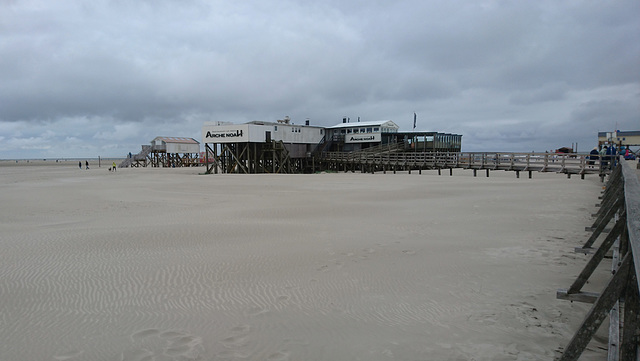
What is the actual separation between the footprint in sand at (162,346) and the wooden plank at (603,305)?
309cm

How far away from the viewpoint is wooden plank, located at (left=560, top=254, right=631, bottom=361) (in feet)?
8.00

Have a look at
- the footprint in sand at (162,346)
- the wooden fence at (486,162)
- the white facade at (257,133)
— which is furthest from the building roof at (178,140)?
the footprint in sand at (162,346)

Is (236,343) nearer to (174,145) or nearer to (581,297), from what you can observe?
(581,297)

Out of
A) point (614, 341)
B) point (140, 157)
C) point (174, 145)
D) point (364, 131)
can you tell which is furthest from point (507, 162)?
point (140, 157)

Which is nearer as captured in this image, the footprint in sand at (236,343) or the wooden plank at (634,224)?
the wooden plank at (634,224)

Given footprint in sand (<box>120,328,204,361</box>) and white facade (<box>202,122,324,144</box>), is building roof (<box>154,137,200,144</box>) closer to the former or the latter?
white facade (<box>202,122,324,144</box>)

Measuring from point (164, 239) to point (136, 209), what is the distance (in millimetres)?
5489

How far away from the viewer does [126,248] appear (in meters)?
7.41

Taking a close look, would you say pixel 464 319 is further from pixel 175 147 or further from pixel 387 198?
pixel 175 147

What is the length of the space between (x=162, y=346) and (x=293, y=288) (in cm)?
189

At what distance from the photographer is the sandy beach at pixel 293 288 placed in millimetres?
3660

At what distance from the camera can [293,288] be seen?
5172 mm

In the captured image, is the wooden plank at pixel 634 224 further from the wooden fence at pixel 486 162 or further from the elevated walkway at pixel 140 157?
the elevated walkway at pixel 140 157

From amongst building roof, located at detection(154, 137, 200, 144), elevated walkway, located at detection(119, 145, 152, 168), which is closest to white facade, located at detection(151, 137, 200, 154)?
building roof, located at detection(154, 137, 200, 144)
